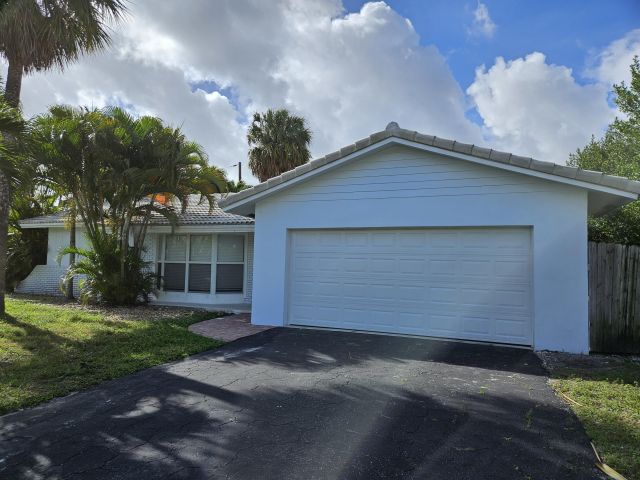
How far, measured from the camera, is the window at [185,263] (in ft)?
43.2

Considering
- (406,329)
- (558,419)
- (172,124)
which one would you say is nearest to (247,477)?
(558,419)

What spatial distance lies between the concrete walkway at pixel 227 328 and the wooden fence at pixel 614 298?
6.35m

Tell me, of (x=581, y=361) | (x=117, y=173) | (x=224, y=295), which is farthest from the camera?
(x=224, y=295)

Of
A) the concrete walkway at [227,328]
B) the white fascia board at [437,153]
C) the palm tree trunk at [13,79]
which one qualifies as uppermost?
the palm tree trunk at [13,79]

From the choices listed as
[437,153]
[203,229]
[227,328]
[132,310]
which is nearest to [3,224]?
[132,310]

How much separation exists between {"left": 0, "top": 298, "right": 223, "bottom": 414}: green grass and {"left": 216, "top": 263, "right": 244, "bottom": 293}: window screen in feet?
7.09

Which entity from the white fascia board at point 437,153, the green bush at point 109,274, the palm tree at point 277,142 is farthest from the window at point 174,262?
the palm tree at point 277,142

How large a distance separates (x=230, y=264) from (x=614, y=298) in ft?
31.0

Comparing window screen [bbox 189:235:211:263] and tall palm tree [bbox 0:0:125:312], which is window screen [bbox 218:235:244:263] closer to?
window screen [bbox 189:235:211:263]

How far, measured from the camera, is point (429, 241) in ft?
28.8

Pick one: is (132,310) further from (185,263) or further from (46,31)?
(46,31)

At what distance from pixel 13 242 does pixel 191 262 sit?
7.57 metres

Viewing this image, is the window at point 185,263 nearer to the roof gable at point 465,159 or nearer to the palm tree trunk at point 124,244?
the palm tree trunk at point 124,244

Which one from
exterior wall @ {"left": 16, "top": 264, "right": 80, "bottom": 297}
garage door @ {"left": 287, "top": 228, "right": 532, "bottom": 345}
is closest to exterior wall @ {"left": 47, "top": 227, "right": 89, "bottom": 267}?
exterior wall @ {"left": 16, "top": 264, "right": 80, "bottom": 297}
